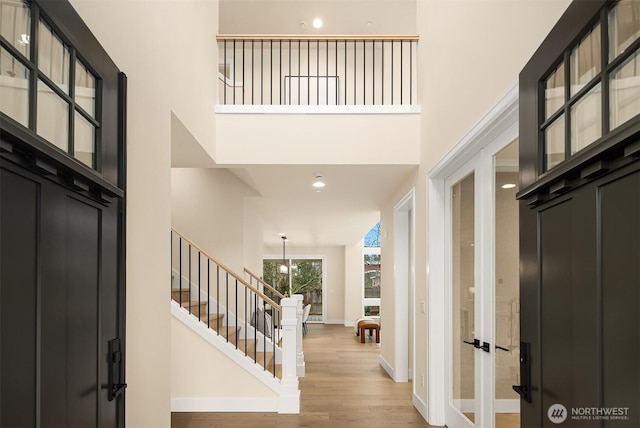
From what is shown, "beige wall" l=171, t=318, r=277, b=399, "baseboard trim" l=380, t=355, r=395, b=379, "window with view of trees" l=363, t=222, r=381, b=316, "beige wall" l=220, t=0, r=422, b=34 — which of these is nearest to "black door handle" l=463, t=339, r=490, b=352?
"beige wall" l=171, t=318, r=277, b=399

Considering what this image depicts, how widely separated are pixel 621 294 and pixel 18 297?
5.20 feet

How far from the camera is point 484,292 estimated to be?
122 inches

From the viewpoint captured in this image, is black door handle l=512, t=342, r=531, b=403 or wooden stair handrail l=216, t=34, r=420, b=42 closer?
black door handle l=512, t=342, r=531, b=403

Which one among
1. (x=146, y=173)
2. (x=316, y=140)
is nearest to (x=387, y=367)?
(x=316, y=140)

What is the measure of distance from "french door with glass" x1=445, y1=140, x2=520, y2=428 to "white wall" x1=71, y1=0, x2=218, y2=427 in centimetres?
199

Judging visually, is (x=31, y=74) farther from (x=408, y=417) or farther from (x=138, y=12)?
(x=408, y=417)

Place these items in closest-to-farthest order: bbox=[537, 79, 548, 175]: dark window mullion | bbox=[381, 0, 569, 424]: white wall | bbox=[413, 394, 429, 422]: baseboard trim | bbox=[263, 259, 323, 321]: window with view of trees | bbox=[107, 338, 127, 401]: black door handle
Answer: bbox=[537, 79, 548, 175]: dark window mullion
bbox=[107, 338, 127, 401]: black door handle
bbox=[381, 0, 569, 424]: white wall
bbox=[413, 394, 429, 422]: baseboard trim
bbox=[263, 259, 323, 321]: window with view of trees

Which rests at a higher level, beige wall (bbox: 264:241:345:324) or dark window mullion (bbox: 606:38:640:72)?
dark window mullion (bbox: 606:38:640:72)

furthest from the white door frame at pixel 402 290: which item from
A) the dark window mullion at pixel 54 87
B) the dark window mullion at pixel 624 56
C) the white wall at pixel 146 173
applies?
the dark window mullion at pixel 54 87


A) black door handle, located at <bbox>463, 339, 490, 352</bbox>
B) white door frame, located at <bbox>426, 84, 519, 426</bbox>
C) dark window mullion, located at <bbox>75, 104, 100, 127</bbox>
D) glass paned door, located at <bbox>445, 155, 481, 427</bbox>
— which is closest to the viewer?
dark window mullion, located at <bbox>75, 104, 100, 127</bbox>

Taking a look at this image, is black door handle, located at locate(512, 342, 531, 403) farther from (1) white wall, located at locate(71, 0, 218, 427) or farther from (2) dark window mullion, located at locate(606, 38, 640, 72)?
(1) white wall, located at locate(71, 0, 218, 427)

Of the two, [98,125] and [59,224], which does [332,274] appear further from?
[59,224]

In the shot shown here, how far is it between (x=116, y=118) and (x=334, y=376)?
5332 millimetres

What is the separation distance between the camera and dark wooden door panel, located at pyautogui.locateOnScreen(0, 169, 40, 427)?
119cm
